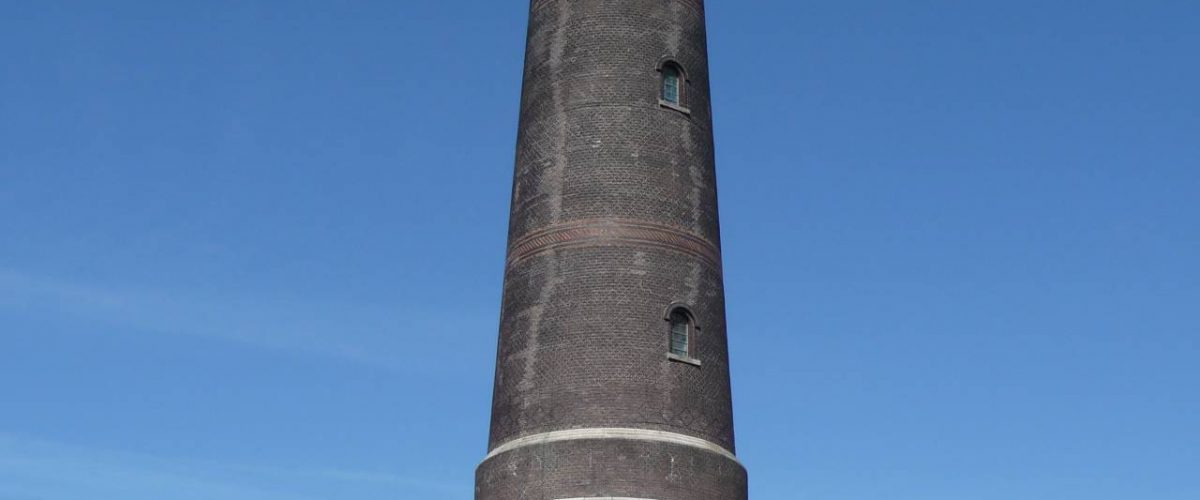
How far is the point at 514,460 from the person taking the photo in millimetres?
29312

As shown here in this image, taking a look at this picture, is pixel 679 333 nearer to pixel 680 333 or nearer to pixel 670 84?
pixel 680 333

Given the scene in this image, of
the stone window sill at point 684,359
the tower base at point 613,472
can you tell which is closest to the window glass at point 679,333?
the stone window sill at point 684,359

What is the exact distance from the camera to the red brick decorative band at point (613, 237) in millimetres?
30250

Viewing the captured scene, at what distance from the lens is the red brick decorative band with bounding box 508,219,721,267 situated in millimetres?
30250

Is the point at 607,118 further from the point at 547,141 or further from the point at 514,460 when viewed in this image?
the point at 514,460

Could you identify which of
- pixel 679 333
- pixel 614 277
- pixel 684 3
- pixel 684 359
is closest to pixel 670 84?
pixel 684 3

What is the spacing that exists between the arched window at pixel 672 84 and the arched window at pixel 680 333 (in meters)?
4.07

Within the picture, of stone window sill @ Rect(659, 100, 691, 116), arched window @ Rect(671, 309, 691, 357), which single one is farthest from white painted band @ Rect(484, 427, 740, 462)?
stone window sill @ Rect(659, 100, 691, 116)

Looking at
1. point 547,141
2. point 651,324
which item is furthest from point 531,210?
point 651,324

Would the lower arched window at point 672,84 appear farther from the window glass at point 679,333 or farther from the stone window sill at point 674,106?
the window glass at point 679,333

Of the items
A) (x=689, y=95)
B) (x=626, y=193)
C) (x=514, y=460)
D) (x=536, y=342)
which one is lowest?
(x=514, y=460)

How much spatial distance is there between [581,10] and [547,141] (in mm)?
2583

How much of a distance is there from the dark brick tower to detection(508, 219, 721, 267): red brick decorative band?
0.08 ft

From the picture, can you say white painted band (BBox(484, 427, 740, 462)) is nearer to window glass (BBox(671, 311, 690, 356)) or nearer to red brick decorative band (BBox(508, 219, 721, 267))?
window glass (BBox(671, 311, 690, 356))
